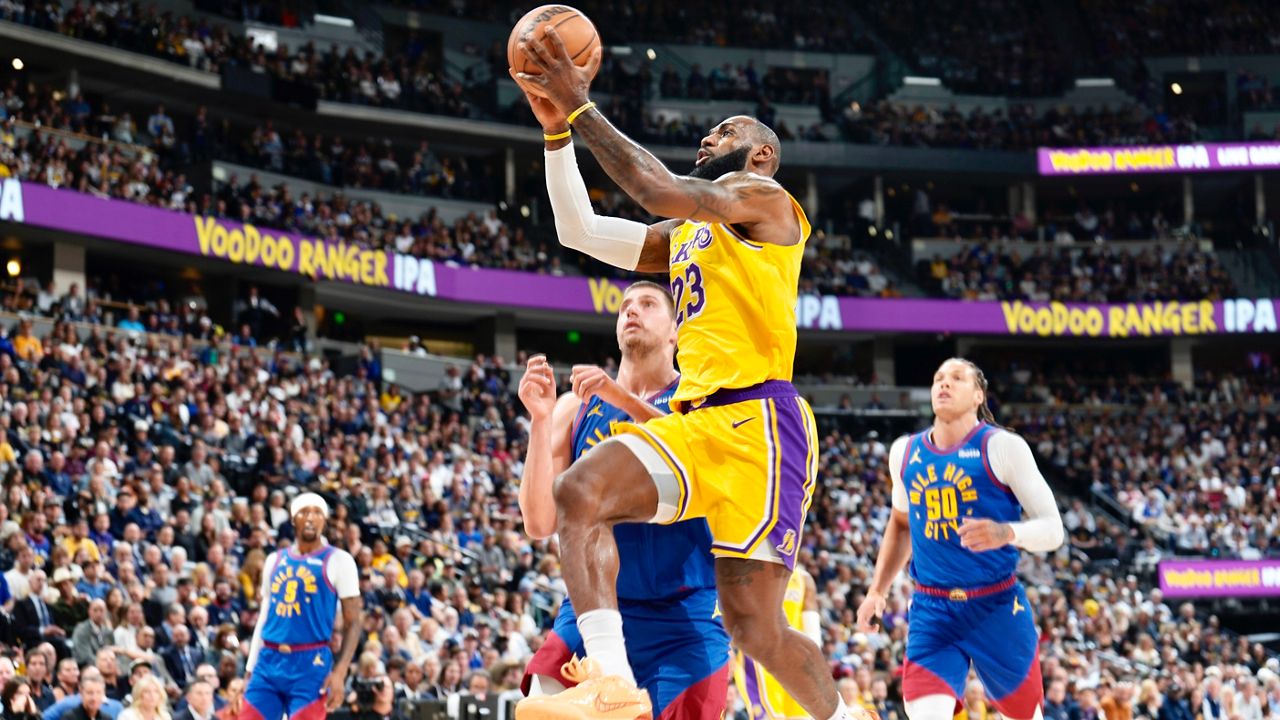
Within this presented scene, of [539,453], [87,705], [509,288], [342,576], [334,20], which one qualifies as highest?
[334,20]

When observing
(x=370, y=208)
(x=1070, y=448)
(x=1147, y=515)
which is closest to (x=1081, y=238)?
(x=1070, y=448)

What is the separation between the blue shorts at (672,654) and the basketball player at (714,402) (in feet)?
2.00

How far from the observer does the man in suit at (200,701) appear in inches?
490

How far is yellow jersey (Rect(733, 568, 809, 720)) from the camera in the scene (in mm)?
8680

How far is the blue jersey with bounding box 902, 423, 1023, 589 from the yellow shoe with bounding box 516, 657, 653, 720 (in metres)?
3.96

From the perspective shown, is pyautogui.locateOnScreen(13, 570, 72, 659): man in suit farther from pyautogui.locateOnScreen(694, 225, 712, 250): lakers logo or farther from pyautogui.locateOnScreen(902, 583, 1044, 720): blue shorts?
pyautogui.locateOnScreen(694, 225, 712, 250): lakers logo

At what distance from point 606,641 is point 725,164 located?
213 centimetres

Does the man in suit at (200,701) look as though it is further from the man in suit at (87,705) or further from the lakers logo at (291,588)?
the lakers logo at (291,588)

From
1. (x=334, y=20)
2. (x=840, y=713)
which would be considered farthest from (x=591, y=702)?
(x=334, y=20)

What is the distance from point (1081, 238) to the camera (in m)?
46.1

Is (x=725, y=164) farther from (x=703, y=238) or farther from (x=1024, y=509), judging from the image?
(x=1024, y=509)

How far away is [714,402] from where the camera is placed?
593cm

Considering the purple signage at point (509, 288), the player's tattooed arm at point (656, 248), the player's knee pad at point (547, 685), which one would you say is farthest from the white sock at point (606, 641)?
the purple signage at point (509, 288)

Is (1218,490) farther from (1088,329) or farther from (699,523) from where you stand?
(699,523)
